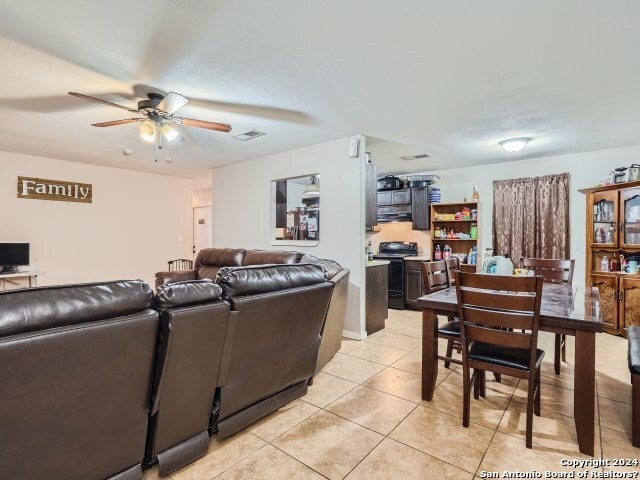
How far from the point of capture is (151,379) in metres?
1.53

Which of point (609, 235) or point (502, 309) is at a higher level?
point (609, 235)

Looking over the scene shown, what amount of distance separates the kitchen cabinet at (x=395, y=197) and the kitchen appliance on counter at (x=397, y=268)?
75cm

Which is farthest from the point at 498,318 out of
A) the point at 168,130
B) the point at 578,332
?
the point at 168,130

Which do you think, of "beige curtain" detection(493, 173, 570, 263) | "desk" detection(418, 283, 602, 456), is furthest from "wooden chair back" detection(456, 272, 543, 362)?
"beige curtain" detection(493, 173, 570, 263)

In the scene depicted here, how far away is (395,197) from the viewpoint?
6.05 meters

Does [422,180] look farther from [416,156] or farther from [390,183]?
[416,156]

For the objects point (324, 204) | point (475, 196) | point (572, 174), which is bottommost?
point (324, 204)

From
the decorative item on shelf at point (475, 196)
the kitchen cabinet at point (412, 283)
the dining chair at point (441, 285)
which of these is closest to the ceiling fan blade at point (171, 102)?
the dining chair at point (441, 285)

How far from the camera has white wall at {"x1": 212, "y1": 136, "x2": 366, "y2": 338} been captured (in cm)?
406

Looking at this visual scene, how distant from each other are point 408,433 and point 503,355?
77cm

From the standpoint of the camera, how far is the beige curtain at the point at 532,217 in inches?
190

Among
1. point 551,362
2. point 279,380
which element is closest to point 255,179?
point 279,380

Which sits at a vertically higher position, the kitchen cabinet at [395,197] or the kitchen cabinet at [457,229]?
the kitchen cabinet at [395,197]

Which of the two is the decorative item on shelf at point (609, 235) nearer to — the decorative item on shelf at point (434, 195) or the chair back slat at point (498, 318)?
the decorative item on shelf at point (434, 195)
